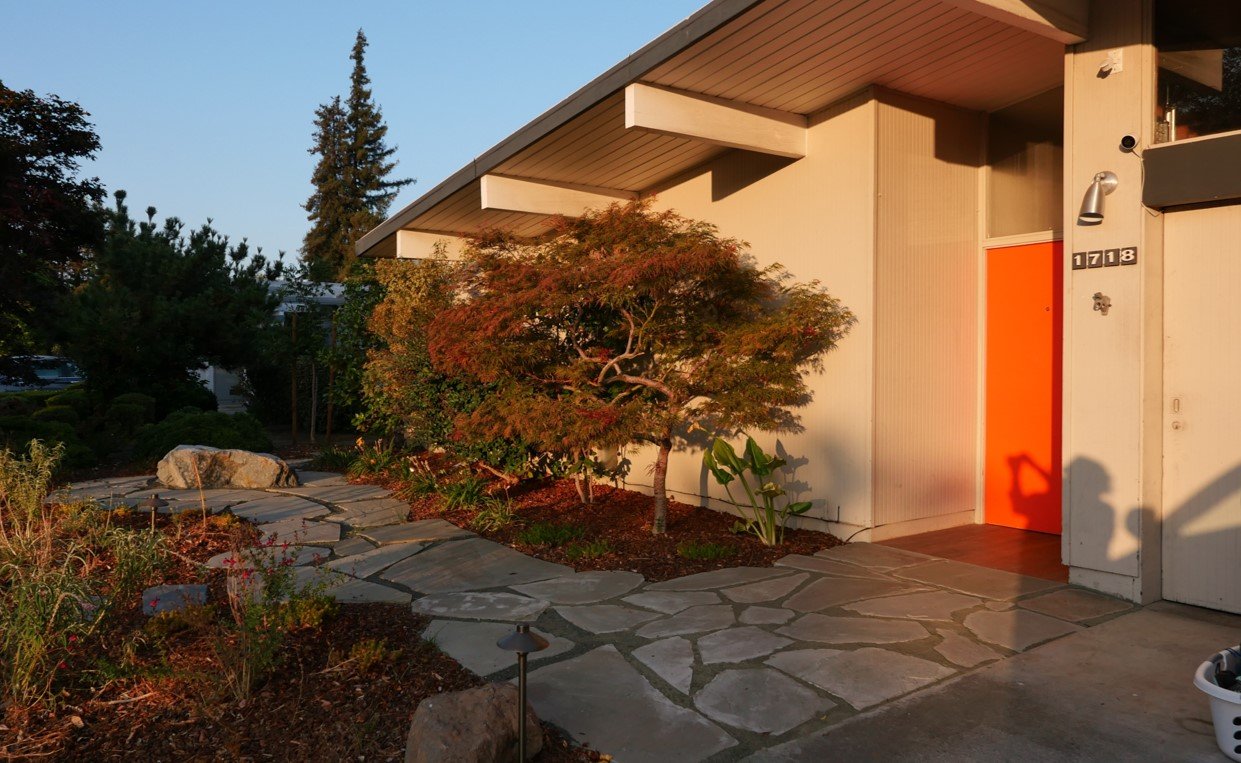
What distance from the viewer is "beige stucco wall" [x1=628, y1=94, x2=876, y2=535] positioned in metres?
6.37

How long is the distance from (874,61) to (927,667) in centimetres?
414

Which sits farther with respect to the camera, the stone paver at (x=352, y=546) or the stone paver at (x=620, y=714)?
the stone paver at (x=352, y=546)

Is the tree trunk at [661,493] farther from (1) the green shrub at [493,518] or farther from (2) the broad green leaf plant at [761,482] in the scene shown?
(1) the green shrub at [493,518]

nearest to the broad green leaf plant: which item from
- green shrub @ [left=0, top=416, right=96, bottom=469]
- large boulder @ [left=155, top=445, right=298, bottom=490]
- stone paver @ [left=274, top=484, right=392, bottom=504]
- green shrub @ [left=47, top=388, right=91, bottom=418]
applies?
stone paver @ [left=274, top=484, right=392, bottom=504]

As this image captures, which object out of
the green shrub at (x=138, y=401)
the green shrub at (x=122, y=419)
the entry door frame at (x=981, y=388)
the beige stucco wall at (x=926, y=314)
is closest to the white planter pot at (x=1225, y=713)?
the beige stucco wall at (x=926, y=314)

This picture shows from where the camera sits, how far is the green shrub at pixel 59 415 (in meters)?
11.4

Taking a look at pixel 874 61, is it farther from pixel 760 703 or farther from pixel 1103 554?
pixel 760 703

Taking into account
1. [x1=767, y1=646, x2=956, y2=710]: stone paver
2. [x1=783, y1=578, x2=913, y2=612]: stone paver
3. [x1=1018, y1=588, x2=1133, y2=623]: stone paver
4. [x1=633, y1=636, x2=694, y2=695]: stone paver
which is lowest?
[x1=633, y1=636, x2=694, y2=695]: stone paver

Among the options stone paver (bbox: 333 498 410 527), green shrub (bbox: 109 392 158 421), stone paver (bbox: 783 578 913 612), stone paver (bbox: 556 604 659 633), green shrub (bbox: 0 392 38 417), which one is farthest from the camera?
green shrub (bbox: 109 392 158 421)

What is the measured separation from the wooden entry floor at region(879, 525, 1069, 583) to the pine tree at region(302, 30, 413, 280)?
1348 inches

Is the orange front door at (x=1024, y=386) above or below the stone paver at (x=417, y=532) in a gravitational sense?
above

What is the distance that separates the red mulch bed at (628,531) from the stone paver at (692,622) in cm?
82

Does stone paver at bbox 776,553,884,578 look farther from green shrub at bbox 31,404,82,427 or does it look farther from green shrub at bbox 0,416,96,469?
green shrub at bbox 31,404,82,427

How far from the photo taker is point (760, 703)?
137 inches
